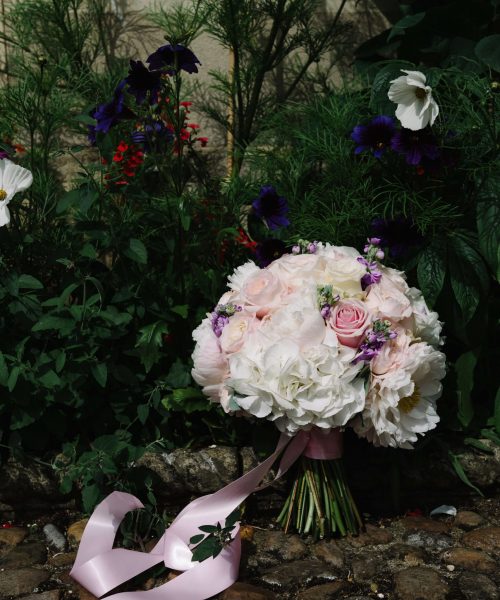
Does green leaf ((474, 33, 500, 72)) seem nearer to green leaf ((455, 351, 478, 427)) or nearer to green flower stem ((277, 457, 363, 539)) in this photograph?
green leaf ((455, 351, 478, 427))

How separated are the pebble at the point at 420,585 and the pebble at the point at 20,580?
0.94m

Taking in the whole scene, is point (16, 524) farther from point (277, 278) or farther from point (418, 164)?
point (418, 164)

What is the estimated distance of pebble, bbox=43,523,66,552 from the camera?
2.35 meters

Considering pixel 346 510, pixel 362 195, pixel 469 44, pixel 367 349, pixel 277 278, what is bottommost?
pixel 346 510

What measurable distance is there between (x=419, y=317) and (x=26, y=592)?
4.19ft

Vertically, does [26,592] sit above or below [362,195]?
below

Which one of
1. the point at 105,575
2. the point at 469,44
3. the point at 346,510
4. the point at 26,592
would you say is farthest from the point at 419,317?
the point at 469,44

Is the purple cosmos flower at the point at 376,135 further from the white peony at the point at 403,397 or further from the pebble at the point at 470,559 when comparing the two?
the pebble at the point at 470,559

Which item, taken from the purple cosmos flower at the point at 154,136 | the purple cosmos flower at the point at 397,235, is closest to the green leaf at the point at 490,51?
→ the purple cosmos flower at the point at 397,235

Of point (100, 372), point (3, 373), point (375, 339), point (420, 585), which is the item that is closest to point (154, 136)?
point (100, 372)

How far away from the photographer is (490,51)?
2908 millimetres

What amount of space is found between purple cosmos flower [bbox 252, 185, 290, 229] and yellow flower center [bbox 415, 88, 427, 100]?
1.78ft

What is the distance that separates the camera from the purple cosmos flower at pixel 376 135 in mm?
2465

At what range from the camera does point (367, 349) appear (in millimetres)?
2133
